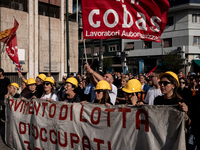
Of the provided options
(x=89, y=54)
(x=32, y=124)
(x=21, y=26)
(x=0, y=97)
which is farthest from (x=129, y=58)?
(x=32, y=124)

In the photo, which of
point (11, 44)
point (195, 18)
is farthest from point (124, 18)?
point (195, 18)

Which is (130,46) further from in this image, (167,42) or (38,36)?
(38,36)

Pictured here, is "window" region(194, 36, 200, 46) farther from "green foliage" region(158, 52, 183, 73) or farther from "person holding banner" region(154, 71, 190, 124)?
"person holding banner" region(154, 71, 190, 124)

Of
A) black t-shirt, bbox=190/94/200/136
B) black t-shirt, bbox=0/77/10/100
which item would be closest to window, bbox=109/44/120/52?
black t-shirt, bbox=0/77/10/100

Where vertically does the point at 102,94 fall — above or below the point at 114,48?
below

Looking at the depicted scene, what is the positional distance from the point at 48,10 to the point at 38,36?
233 cm

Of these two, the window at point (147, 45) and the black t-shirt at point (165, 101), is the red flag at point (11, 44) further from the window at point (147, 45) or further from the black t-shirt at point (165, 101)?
the window at point (147, 45)

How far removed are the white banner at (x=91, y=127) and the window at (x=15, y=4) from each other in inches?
427

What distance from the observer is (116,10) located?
539 centimetres

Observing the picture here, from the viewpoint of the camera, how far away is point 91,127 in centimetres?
346

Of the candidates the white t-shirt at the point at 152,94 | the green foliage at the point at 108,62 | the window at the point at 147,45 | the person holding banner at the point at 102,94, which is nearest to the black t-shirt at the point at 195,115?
the white t-shirt at the point at 152,94

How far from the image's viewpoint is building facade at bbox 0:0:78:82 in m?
13.6

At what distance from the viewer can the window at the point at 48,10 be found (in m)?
15.4

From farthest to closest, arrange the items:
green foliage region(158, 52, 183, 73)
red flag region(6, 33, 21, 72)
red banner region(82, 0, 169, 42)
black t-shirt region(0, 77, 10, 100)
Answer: green foliage region(158, 52, 183, 73) < red flag region(6, 33, 21, 72) < black t-shirt region(0, 77, 10, 100) < red banner region(82, 0, 169, 42)
